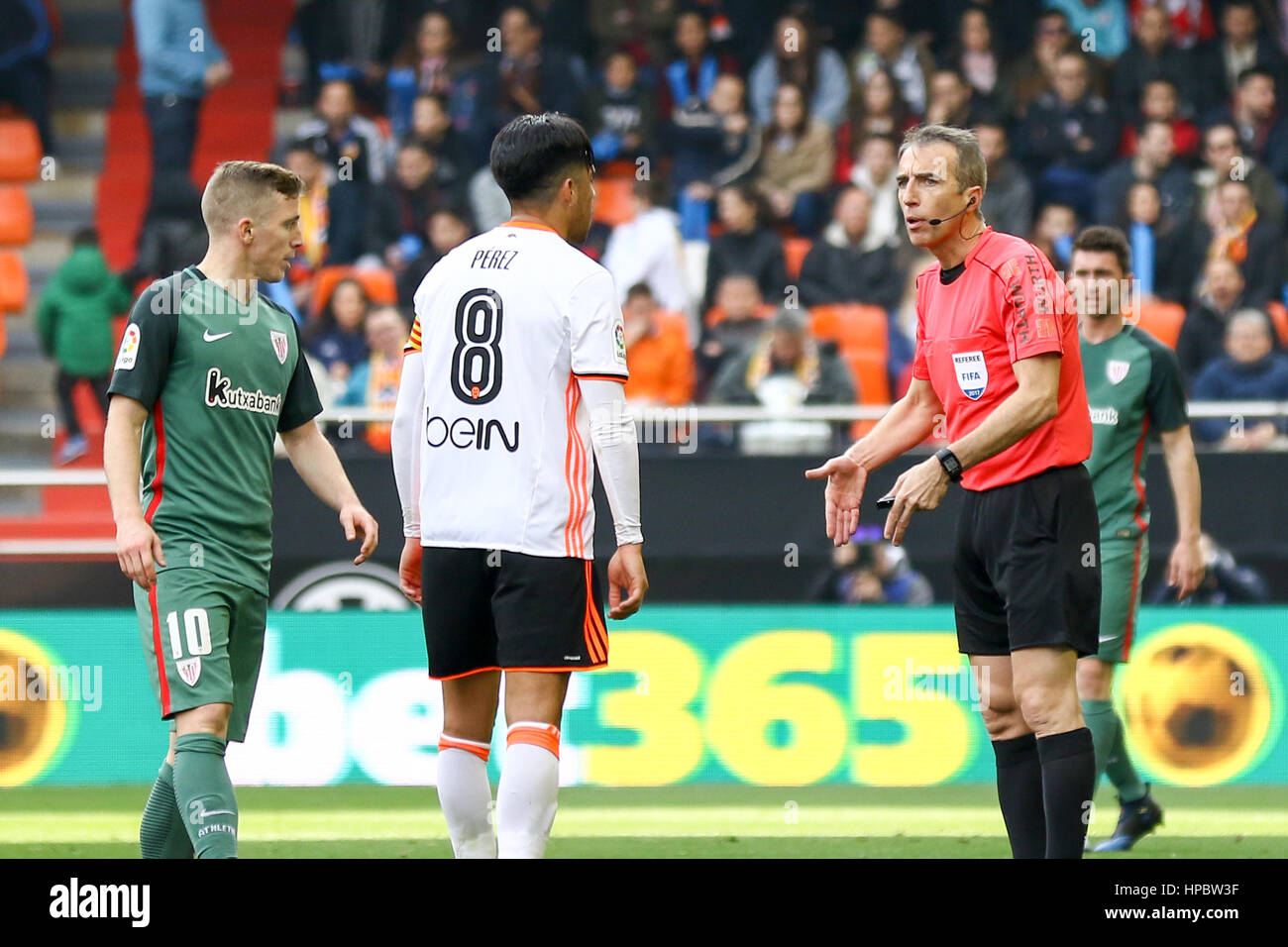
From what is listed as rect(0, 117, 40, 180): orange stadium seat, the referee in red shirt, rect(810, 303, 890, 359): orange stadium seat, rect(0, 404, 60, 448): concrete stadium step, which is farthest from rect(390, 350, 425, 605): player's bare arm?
rect(0, 117, 40, 180): orange stadium seat

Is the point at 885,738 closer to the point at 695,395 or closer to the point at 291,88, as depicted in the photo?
the point at 695,395

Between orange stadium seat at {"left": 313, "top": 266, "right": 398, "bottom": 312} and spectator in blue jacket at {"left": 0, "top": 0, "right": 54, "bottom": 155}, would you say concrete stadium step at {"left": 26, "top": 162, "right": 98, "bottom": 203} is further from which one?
orange stadium seat at {"left": 313, "top": 266, "right": 398, "bottom": 312}

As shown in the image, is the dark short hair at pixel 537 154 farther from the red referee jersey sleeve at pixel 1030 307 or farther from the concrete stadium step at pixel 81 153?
the concrete stadium step at pixel 81 153

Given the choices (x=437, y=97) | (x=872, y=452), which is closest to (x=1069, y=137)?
(x=437, y=97)

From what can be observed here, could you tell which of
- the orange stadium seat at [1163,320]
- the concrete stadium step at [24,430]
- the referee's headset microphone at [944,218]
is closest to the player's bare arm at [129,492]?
the referee's headset microphone at [944,218]

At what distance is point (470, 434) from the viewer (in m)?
4.66

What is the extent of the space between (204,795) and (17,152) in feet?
35.5

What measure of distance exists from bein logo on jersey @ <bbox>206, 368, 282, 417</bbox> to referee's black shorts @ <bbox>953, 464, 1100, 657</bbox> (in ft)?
6.49

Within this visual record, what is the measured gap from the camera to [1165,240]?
11789mm

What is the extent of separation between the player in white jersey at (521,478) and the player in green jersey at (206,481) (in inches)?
18.1

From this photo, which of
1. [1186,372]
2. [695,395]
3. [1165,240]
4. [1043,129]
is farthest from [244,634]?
[1043,129]

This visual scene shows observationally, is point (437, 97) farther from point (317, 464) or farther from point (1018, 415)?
point (1018, 415)

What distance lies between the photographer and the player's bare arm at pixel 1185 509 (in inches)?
260
